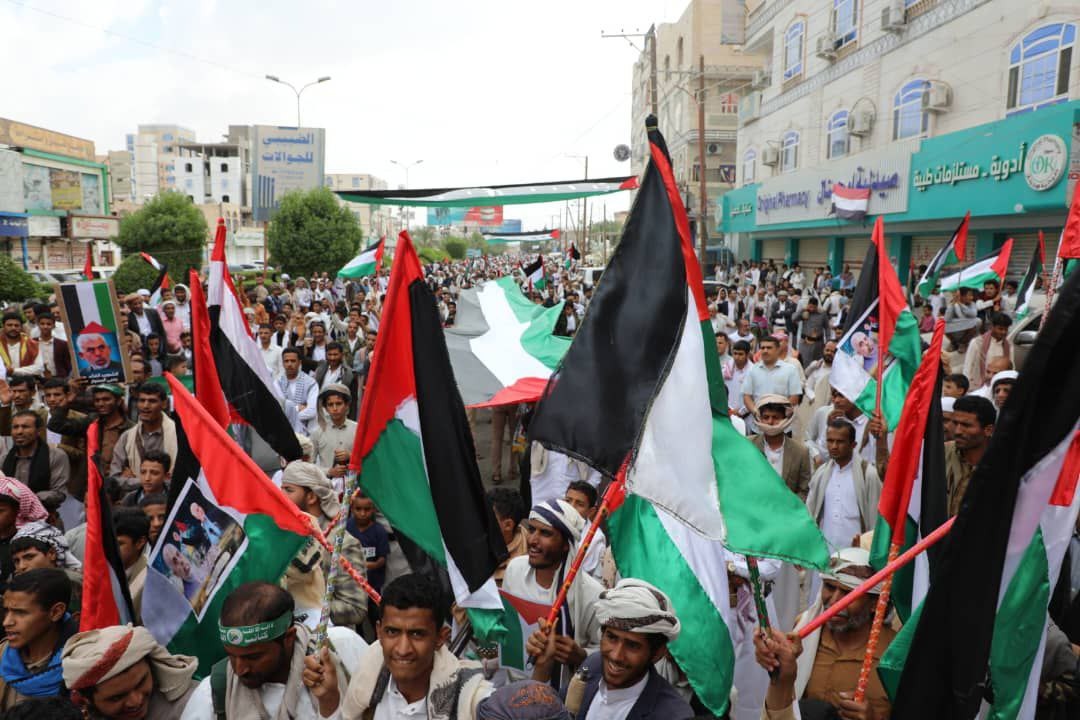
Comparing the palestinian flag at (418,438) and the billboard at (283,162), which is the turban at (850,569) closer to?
the palestinian flag at (418,438)

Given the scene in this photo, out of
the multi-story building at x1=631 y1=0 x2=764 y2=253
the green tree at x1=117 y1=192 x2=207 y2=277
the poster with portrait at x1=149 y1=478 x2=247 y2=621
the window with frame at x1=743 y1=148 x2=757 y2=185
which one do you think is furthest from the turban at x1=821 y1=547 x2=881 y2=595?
the multi-story building at x1=631 y1=0 x2=764 y2=253

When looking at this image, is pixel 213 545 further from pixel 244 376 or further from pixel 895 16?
pixel 895 16

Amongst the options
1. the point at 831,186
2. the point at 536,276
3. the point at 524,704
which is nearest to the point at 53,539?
the point at 524,704

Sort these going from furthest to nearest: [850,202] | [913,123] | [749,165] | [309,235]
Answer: [309,235] → [749,165] → [850,202] → [913,123]

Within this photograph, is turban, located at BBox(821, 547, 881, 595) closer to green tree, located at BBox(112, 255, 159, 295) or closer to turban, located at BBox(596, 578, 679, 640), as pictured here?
turban, located at BBox(596, 578, 679, 640)

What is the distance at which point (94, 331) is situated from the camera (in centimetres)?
690

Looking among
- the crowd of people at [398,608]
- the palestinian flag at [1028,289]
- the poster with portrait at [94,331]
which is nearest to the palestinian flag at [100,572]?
the crowd of people at [398,608]

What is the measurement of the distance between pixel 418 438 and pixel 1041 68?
17.8m

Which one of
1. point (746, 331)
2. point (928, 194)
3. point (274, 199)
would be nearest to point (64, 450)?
point (746, 331)

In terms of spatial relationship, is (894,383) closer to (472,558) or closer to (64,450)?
(472,558)

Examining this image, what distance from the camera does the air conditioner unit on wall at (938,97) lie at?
63.4 ft

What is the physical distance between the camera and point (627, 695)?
2.59m

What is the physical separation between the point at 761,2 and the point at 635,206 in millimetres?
32968

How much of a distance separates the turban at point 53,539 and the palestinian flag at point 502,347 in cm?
314
